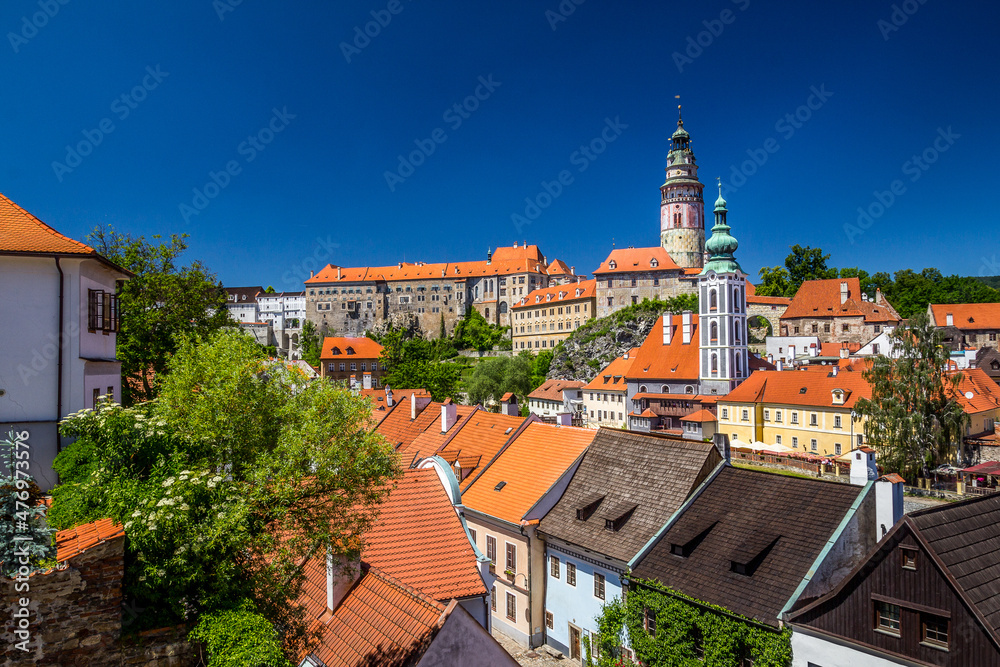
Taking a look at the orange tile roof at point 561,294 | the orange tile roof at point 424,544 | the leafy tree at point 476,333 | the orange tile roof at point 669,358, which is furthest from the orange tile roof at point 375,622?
the leafy tree at point 476,333

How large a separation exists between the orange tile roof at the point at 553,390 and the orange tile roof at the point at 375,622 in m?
61.6

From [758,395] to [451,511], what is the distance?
38.0 metres

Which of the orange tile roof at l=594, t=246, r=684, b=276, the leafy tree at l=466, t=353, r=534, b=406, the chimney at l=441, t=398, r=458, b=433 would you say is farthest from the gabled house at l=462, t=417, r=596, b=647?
the orange tile roof at l=594, t=246, r=684, b=276

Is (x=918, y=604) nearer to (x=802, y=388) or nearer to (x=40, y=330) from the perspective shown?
(x=40, y=330)

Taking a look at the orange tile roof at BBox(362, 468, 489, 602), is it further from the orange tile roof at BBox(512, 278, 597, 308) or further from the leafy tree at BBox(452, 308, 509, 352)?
the leafy tree at BBox(452, 308, 509, 352)

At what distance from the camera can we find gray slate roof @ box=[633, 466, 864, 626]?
539 inches

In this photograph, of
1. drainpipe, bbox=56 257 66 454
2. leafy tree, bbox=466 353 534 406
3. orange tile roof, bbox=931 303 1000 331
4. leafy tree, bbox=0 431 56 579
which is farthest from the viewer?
leafy tree, bbox=466 353 534 406

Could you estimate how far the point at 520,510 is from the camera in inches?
806

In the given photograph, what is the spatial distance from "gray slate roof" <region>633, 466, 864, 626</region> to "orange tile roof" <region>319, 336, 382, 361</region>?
3224 inches

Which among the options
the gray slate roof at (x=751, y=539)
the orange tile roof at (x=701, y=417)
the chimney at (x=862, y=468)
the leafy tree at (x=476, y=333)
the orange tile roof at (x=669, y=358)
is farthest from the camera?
the leafy tree at (x=476, y=333)

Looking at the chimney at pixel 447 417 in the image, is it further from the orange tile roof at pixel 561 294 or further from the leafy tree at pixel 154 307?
the orange tile roof at pixel 561 294

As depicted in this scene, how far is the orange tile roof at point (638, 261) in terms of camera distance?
103m

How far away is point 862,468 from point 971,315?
238 feet

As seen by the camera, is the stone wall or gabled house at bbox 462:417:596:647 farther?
gabled house at bbox 462:417:596:647
